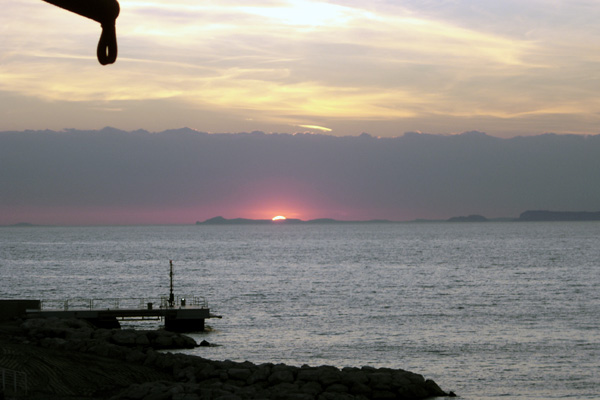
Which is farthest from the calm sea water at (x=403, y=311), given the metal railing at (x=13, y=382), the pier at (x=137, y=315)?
the metal railing at (x=13, y=382)

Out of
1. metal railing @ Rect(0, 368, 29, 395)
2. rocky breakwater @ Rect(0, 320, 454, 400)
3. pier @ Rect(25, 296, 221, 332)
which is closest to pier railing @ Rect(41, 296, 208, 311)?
pier @ Rect(25, 296, 221, 332)

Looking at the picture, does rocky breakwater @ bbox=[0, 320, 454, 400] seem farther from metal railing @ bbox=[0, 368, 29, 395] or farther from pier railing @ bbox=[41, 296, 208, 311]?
pier railing @ bbox=[41, 296, 208, 311]

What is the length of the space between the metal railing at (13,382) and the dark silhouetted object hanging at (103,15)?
28.8 meters

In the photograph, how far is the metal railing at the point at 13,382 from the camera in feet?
95.3

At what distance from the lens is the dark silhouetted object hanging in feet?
9.05

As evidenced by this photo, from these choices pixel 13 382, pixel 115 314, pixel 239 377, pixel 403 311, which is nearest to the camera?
pixel 13 382

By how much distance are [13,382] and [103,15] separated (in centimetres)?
3068

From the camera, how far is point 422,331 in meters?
64.7

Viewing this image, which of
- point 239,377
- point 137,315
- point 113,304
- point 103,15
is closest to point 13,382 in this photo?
point 239,377

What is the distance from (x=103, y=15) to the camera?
2.88 metres

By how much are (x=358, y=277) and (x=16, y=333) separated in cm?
8982

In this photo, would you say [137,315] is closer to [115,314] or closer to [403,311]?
[115,314]

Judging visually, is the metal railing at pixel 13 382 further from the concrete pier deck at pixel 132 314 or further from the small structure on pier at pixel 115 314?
the concrete pier deck at pixel 132 314

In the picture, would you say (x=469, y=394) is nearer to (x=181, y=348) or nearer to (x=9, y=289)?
(x=181, y=348)
